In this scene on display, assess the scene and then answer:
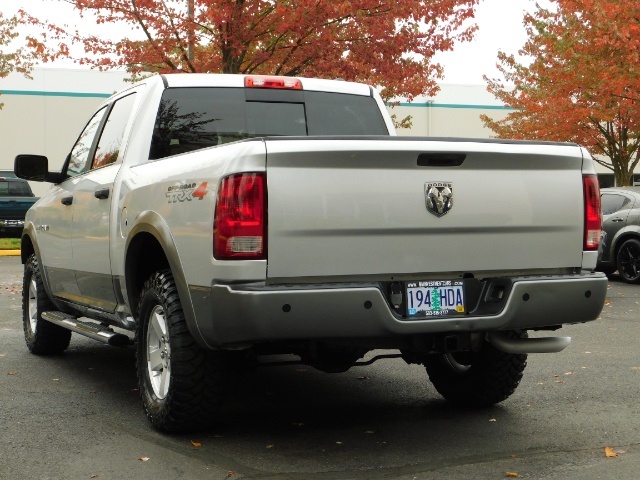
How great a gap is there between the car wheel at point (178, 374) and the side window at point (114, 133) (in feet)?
4.91

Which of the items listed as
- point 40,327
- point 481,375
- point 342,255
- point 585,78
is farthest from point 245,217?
point 585,78

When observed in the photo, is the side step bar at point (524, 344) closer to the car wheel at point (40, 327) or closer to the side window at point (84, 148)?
the side window at point (84, 148)

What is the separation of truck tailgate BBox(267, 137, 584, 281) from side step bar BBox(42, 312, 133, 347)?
68.6 inches

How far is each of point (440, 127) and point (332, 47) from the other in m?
25.1

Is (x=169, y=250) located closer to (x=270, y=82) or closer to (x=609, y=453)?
(x=270, y=82)

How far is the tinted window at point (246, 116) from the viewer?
21.1ft

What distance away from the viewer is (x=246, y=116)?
6.64 meters

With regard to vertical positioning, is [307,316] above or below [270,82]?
below

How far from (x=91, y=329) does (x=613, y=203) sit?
1129cm

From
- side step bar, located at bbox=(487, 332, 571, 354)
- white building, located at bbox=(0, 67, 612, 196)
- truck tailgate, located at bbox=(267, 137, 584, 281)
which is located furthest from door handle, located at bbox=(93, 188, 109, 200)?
white building, located at bbox=(0, 67, 612, 196)

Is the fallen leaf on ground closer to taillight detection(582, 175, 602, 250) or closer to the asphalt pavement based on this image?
the asphalt pavement

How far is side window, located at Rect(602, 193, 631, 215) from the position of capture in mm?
15758

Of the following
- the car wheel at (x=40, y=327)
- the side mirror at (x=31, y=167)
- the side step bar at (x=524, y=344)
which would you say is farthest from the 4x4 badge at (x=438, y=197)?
the car wheel at (x=40, y=327)

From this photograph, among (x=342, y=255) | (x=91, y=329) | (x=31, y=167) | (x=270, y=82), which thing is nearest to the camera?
(x=342, y=255)
